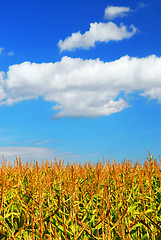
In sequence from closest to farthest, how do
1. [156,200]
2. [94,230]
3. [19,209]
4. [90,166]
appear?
[94,230]
[19,209]
[156,200]
[90,166]

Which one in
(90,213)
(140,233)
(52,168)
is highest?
(52,168)

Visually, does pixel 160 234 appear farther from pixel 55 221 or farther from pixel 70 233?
pixel 55 221

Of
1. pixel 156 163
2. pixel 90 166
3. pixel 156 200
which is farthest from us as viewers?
pixel 90 166

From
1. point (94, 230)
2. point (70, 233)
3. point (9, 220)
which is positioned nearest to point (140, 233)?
point (94, 230)

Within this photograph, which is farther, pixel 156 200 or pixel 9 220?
pixel 156 200

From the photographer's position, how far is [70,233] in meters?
3.58

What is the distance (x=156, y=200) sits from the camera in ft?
19.8

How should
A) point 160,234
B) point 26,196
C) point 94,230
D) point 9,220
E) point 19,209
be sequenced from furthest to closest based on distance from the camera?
point 26,196 → point 19,209 → point 9,220 → point 94,230 → point 160,234

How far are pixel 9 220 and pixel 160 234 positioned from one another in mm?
2618

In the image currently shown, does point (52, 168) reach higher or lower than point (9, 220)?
higher

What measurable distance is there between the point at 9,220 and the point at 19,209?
411 millimetres

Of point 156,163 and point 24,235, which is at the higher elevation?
point 156,163

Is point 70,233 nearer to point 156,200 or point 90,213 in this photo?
point 90,213

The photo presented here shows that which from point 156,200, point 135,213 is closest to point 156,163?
point 156,200
